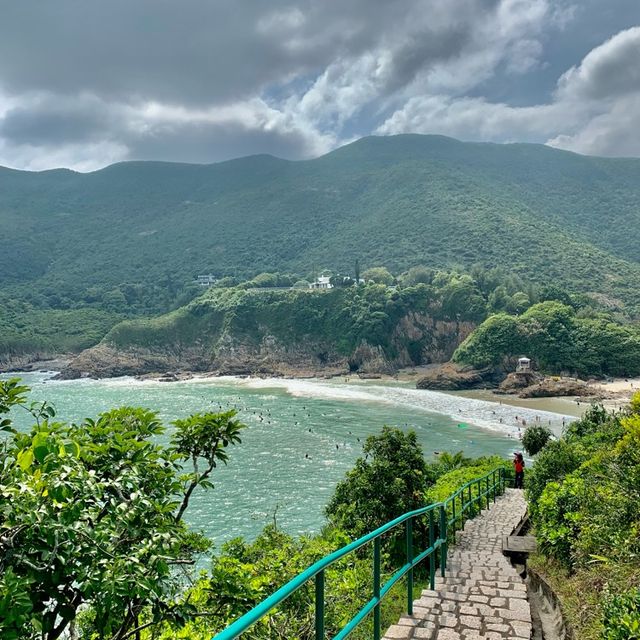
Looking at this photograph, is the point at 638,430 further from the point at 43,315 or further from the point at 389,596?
the point at 43,315

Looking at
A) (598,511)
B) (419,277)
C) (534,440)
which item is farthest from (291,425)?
(419,277)

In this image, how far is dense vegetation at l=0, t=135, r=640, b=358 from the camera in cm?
11681

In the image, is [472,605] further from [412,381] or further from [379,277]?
[379,277]

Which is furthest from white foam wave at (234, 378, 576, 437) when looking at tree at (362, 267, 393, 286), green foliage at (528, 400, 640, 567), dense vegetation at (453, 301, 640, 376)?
tree at (362, 267, 393, 286)

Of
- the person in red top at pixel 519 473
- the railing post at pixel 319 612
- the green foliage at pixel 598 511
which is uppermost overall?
the railing post at pixel 319 612

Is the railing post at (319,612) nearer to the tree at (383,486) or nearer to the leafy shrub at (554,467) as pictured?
the tree at (383,486)

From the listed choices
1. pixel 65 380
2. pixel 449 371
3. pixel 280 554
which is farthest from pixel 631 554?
pixel 65 380

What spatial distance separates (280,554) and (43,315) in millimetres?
124277

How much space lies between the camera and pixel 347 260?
146m

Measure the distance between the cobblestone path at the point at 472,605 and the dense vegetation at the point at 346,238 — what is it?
3957 inches

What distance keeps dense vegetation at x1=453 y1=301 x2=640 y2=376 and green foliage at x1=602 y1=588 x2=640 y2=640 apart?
68.2 m

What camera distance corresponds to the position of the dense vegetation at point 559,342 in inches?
2539

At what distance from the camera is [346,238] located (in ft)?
522

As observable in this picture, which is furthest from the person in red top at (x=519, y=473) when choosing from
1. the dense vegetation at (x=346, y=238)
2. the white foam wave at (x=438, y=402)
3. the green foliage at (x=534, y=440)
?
the dense vegetation at (x=346, y=238)
